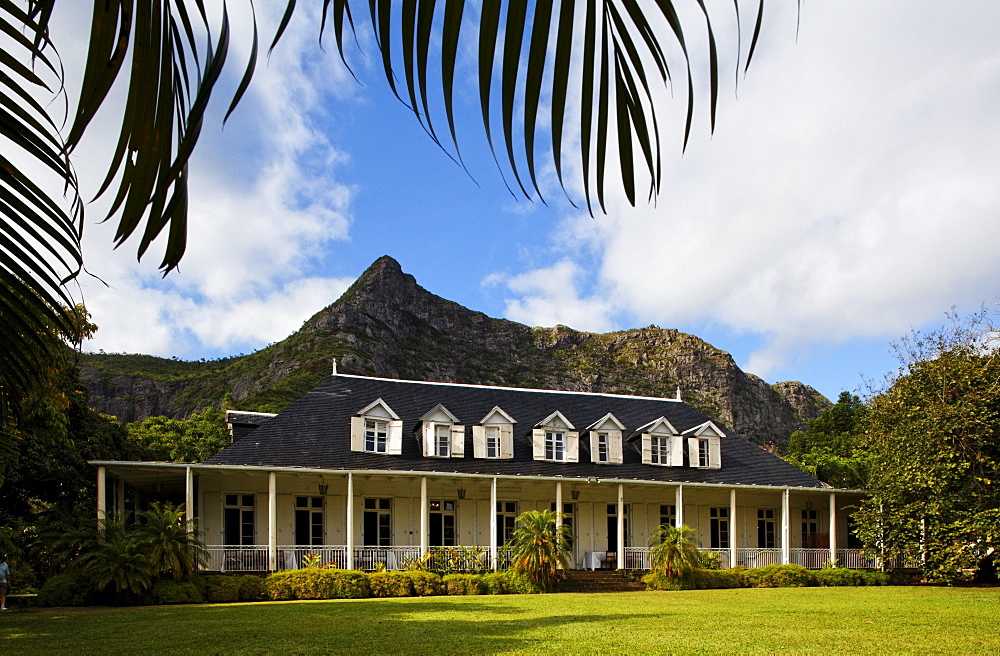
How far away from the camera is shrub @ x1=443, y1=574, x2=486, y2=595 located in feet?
74.0

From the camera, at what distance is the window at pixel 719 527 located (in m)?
31.8

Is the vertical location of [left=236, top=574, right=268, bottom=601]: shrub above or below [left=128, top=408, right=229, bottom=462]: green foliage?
below

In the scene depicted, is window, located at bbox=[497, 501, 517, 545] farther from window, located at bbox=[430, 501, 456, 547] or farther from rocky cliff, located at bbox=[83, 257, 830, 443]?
rocky cliff, located at bbox=[83, 257, 830, 443]

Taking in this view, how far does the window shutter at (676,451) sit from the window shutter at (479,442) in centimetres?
711

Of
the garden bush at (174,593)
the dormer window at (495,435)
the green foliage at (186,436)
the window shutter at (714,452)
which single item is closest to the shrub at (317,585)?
the garden bush at (174,593)

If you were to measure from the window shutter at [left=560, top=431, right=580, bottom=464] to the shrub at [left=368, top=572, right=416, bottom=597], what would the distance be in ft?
31.2

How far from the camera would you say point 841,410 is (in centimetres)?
5959

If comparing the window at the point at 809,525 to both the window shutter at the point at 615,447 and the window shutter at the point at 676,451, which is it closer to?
the window shutter at the point at 676,451

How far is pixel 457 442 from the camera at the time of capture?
93.9 ft

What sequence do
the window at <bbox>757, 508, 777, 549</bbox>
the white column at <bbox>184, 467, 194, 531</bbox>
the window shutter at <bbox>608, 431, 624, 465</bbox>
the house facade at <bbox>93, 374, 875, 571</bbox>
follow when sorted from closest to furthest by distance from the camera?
the white column at <bbox>184, 467, 194, 531</bbox> → the house facade at <bbox>93, 374, 875, 571</bbox> → the window shutter at <bbox>608, 431, 624, 465</bbox> → the window at <bbox>757, 508, 777, 549</bbox>

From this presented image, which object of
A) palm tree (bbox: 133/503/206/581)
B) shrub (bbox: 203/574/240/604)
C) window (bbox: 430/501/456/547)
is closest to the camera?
palm tree (bbox: 133/503/206/581)

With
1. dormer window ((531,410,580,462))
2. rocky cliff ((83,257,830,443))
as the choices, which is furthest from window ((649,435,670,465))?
rocky cliff ((83,257,830,443))

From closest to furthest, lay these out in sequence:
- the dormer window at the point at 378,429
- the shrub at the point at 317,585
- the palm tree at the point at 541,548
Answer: the shrub at the point at 317,585
the palm tree at the point at 541,548
the dormer window at the point at 378,429

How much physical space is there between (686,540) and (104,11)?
83.6ft
